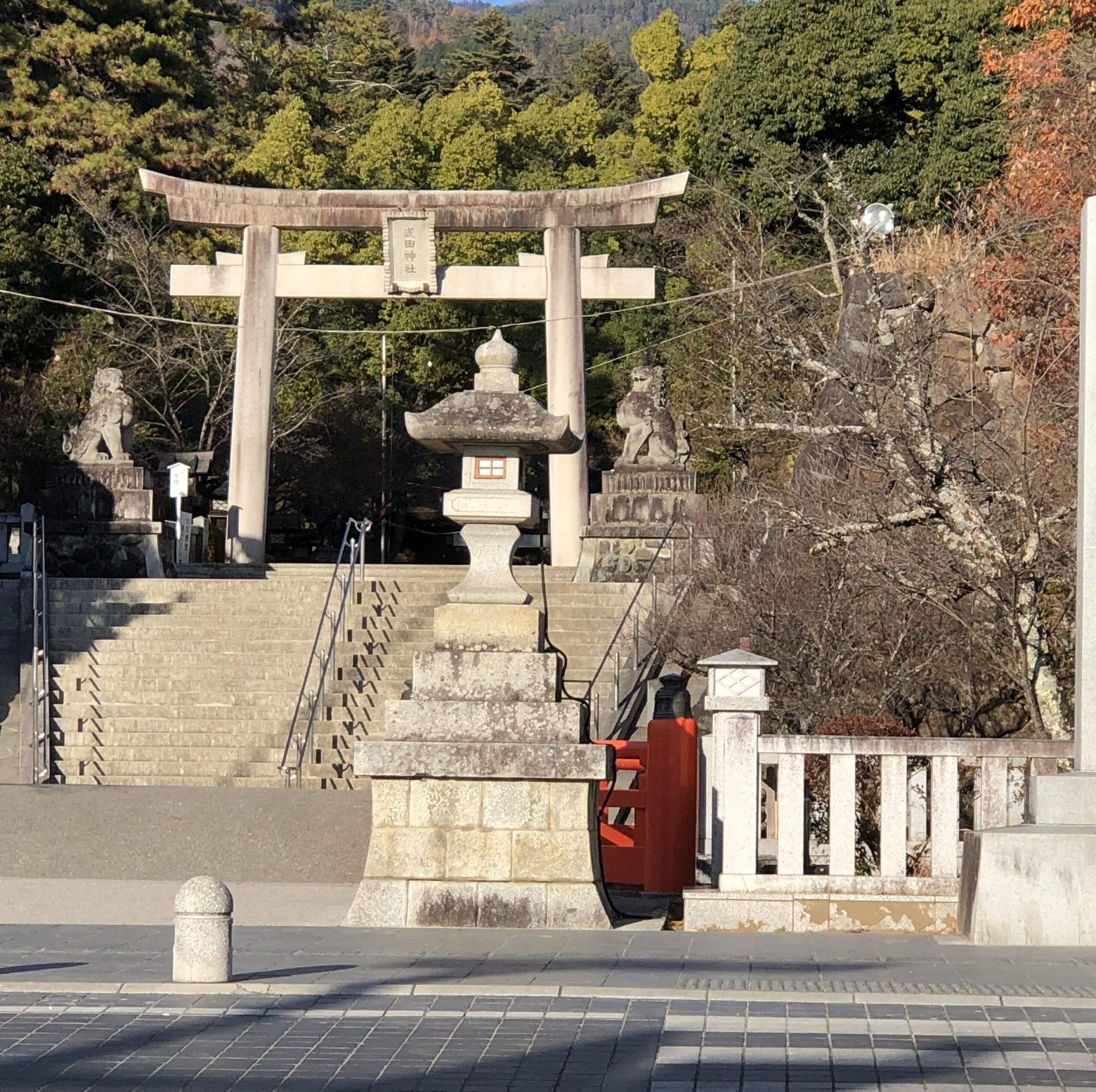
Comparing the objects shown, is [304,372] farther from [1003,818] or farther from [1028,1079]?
[1028,1079]

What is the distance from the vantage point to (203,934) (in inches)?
281

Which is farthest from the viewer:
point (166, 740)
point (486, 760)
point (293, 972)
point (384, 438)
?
point (384, 438)

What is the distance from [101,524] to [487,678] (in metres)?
17.4

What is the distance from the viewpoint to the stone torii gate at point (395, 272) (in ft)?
86.5

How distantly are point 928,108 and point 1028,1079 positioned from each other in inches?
1353

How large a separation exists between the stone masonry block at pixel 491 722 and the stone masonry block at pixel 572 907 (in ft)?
2.53

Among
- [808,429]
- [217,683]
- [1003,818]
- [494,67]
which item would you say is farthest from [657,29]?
[1003,818]

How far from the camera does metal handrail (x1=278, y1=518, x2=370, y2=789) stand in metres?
16.5

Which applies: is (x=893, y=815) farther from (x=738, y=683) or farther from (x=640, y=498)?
(x=640, y=498)

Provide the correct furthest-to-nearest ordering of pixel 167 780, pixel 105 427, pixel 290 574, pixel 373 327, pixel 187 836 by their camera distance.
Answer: pixel 373 327
pixel 290 574
pixel 105 427
pixel 167 780
pixel 187 836

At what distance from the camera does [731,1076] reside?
18.4ft

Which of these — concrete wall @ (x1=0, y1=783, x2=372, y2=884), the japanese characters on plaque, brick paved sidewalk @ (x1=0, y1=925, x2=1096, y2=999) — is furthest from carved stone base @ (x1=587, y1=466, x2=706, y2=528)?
brick paved sidewalk @ (x1=0, y1=925, x2=1096, y2=999)

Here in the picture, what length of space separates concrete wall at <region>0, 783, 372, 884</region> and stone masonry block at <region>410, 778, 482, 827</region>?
2771 millimetres

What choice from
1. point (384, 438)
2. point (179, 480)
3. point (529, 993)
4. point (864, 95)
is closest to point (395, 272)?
point (179, 480)
